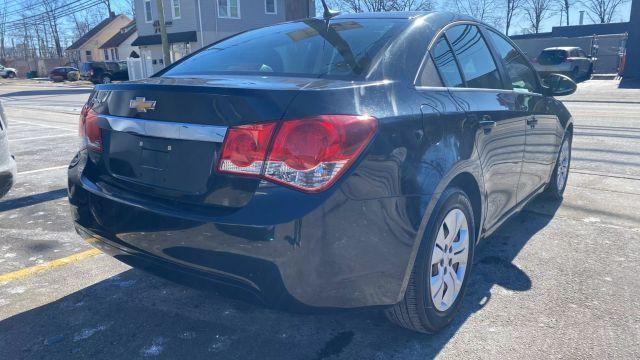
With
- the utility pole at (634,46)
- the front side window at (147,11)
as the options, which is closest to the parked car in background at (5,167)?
the utility pole at (634,46)

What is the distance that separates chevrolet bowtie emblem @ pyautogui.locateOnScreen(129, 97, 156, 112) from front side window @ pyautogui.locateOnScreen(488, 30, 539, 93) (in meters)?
2.42

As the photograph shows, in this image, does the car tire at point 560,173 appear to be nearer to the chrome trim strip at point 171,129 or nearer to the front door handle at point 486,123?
the front door handle at point 486,123

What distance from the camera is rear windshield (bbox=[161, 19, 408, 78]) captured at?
2557 mm

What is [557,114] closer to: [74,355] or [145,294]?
[145,294]

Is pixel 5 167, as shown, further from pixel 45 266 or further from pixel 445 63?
pixel 445 63

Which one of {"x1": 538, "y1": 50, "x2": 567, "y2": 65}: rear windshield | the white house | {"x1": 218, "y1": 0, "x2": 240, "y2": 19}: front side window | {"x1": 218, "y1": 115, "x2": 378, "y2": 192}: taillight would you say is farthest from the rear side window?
the white house

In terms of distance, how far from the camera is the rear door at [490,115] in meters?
2.87

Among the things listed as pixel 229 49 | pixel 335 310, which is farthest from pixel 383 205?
pixel 229 49

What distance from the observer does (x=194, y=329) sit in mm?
2713

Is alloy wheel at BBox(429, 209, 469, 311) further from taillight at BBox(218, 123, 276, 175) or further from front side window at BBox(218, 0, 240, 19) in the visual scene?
front side window at BBox(218, 0, 240, 19)

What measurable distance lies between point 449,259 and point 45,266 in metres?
2.77

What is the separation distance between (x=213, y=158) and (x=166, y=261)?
524 millimetres

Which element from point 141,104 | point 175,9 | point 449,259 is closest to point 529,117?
point 449,259

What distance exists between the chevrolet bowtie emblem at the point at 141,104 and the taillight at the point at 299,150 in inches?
18.9
